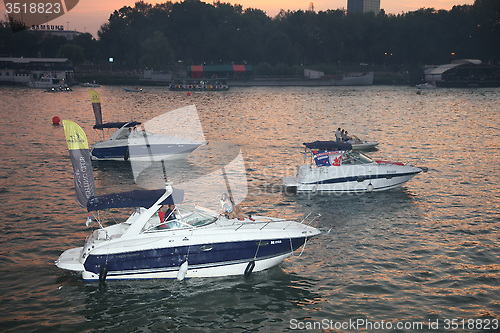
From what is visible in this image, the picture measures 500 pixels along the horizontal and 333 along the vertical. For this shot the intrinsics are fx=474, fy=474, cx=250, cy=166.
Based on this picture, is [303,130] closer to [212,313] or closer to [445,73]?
[212,313]

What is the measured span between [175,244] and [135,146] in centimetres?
2208

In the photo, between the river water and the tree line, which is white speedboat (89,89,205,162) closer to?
the river water

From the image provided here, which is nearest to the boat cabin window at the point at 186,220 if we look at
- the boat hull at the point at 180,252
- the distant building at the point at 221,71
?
the boat hull at the point at 180,252

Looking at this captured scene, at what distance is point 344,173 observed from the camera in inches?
1099

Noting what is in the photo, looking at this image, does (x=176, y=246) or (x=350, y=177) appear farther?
(x=350, y=177)

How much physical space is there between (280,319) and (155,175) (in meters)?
21.5

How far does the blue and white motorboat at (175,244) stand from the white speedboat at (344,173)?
10.4 metres

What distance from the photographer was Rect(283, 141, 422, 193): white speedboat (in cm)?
2794

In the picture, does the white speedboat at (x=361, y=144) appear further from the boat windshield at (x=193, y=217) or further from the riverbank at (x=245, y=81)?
the riverbank at (x=245, y=81)

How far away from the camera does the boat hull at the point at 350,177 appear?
27938mm

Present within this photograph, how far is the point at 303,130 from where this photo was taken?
59750mm

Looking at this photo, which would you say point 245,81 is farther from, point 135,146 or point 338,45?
point 135,146

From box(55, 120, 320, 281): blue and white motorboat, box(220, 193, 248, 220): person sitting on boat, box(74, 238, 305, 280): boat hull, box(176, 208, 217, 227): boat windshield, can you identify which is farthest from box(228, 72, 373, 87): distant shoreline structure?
box(74, 238, 305, 280): boat hull

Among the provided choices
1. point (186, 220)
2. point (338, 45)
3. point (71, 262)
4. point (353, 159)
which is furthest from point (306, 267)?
point (338, 45)
